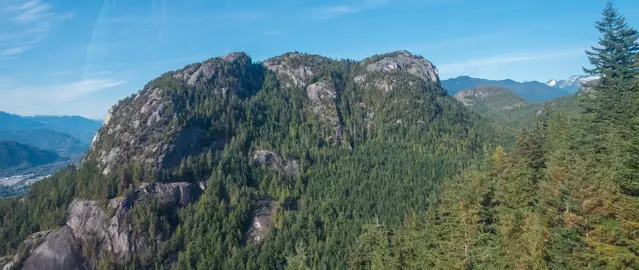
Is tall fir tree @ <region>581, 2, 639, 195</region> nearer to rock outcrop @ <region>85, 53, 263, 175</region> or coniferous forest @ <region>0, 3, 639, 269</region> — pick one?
coniferous forest @ <region>0, 3, 639, 269</region>

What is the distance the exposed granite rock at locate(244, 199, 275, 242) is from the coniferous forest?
0.83 metres

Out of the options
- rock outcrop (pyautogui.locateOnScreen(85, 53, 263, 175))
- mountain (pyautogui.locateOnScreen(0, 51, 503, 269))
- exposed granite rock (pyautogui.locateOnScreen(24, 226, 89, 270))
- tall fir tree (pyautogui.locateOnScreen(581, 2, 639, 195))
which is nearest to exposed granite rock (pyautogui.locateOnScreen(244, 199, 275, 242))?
mountain (pyautogui.locateOnScreen(0, 51, 503, 269))

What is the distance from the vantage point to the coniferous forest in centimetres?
3406

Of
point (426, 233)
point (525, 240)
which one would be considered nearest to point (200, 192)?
point (426, 233)

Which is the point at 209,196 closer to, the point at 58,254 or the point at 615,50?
the point at 58,254

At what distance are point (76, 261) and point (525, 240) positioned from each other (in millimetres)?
135201

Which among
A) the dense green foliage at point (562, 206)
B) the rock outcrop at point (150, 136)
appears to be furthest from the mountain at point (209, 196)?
the dense green foliage at point (562, 206)

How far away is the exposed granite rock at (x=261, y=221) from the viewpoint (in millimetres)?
133500

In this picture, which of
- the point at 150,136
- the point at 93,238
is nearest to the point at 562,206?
the point at 93,238

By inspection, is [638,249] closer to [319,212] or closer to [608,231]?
[608,231]

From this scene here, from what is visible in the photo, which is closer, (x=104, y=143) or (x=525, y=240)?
(x=525, y=240)

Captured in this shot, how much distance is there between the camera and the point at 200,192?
148750mm

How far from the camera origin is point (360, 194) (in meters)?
150

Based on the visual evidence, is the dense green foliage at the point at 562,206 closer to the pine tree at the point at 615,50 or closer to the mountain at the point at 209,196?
the pine tree at the point at 615,50
